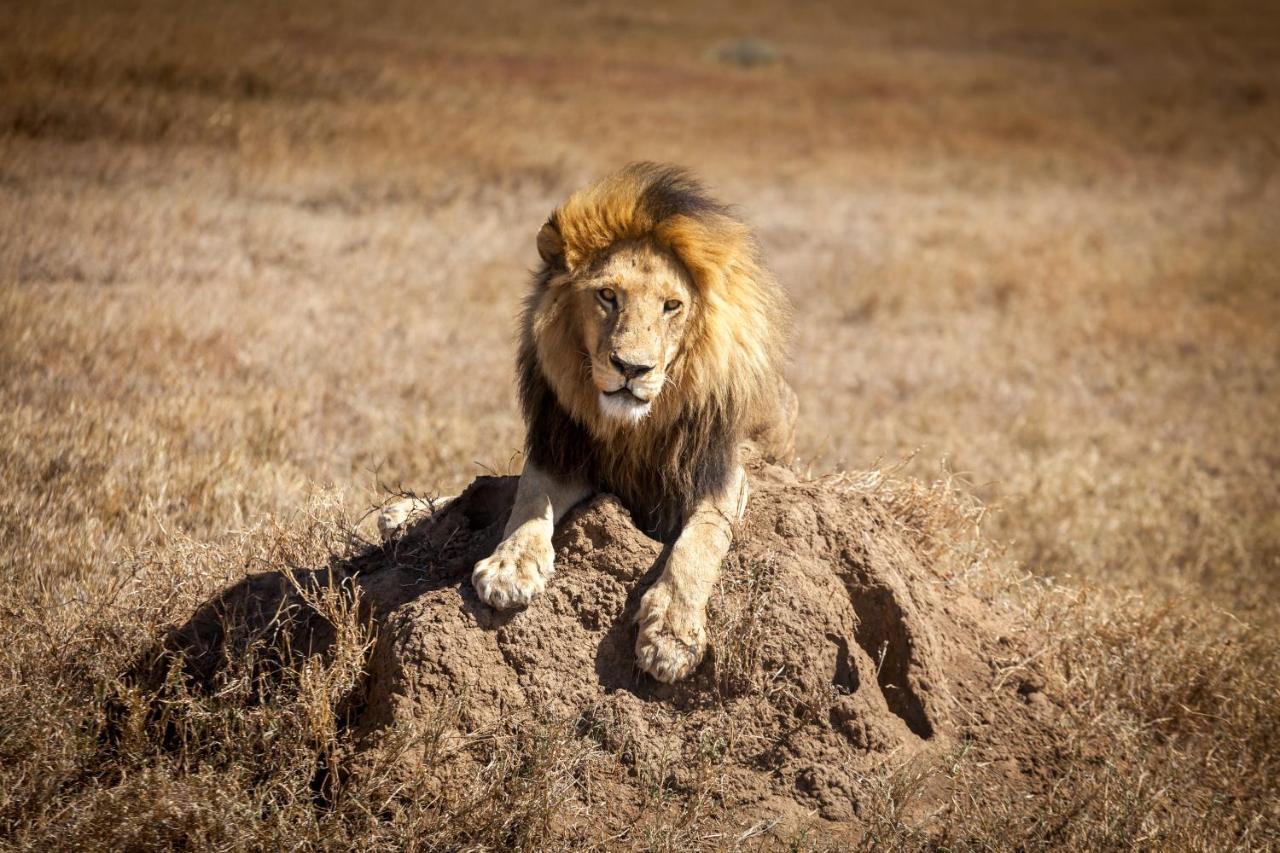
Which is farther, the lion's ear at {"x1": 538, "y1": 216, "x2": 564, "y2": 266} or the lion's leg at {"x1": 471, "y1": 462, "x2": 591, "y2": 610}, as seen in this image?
the lion's ear at {"x1": 538, "y1": 216, "x2": 564, "y2": 266}

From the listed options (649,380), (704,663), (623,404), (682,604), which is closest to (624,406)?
(623,404)

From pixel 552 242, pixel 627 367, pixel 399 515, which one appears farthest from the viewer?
pixel 399 515

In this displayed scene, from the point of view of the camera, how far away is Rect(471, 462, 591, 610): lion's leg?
4.02 meters

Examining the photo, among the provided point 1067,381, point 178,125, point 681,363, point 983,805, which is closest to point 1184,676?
point 983,805

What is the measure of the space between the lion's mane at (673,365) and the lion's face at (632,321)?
6 centimetres

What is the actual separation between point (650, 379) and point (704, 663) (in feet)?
3.48

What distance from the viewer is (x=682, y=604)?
4121 mm

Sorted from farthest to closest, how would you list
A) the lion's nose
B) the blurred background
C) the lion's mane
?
1. the blurred background
2. the lion's mane
3. the lion's nose

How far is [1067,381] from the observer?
11266mm

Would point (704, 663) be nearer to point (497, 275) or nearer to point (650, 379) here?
point (650, 379)

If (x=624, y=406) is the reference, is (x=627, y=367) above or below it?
above

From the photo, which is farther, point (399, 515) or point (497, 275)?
point (497, 275)

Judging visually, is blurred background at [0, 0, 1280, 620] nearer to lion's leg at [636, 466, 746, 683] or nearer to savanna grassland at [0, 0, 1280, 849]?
savanna grassland at [0, 0, 1280, 849]

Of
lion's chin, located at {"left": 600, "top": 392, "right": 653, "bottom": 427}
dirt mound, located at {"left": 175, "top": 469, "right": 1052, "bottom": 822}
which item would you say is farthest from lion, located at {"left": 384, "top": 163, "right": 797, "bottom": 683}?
dirt mound, located at {"left": 175, "top": 469, "right": 1052, "bottom": 822}
